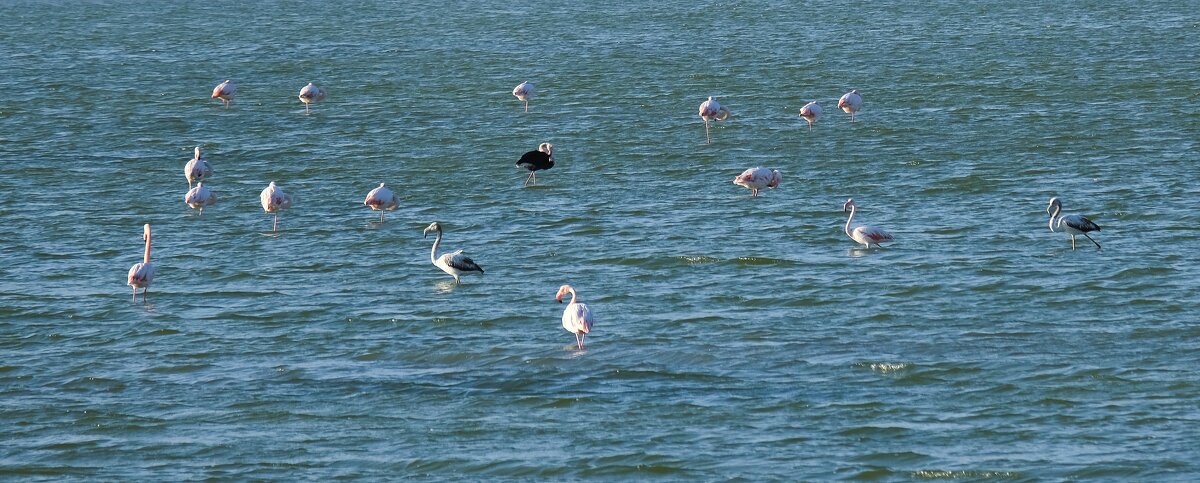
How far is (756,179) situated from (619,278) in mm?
5374

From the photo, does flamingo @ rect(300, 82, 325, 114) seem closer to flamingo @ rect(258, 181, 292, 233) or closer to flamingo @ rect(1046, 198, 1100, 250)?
flamingo @ rect(258, 181, 292, 233)

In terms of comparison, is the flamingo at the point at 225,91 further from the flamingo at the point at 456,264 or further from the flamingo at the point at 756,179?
the flamingo at the point at 456,264

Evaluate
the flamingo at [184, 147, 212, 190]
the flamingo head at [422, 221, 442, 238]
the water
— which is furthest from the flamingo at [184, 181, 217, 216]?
the flamingo head at [422, 221, 442, 238]

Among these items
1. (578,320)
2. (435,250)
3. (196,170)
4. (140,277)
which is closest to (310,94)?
(196,170)

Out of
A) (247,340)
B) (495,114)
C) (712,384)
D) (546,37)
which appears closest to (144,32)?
(546,37)

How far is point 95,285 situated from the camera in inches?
874

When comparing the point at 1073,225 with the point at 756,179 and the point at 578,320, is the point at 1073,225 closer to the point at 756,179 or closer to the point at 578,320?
the point at 756,179

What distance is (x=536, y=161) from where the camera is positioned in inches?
1126

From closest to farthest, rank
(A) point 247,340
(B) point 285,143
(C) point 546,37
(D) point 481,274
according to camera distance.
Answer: (A) point 247,340, (D) point 481,274, (B) point 285,143, (C) point 546,37

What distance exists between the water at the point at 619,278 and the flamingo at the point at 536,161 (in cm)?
37

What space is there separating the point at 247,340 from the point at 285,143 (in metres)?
14.9

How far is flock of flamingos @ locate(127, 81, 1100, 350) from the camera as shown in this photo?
1944cm

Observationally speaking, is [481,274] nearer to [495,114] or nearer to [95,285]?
[95,285]

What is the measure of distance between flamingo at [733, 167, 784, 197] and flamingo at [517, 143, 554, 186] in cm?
363
